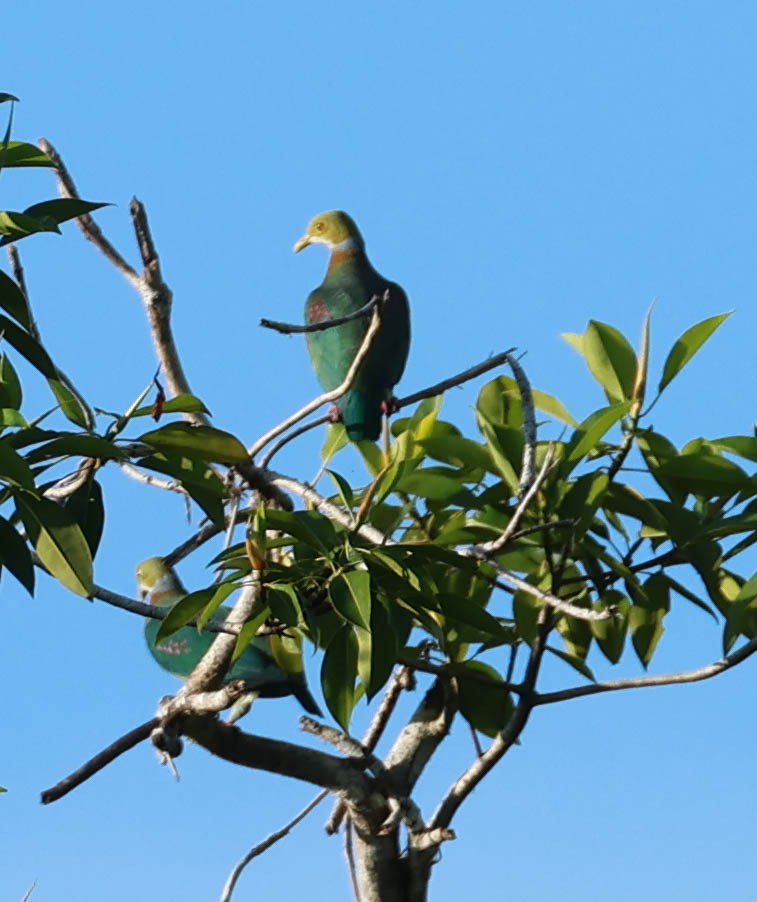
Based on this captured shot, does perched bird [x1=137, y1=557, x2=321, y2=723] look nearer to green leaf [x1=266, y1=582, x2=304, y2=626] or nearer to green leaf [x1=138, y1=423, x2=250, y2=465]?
green leaf [x1=266, y1=582, x2=304, y2=626]

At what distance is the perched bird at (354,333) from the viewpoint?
14.8 feet

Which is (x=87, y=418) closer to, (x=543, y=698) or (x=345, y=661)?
(x=345, y=661)

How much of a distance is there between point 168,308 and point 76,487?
18.0 inches

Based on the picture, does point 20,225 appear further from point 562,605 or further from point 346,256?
point 346,256

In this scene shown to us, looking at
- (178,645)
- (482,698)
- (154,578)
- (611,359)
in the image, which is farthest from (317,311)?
(482,698)

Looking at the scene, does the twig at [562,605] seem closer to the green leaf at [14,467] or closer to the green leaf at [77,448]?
the green leaf at [77,448]

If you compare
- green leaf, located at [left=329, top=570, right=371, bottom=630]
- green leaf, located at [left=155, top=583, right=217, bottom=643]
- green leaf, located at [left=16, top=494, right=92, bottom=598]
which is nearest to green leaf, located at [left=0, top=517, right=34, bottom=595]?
green leaf, located at [left=16, top=494, right=92, bottom=598]

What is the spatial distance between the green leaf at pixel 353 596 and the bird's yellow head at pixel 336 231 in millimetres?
2917

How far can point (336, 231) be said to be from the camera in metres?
5.41

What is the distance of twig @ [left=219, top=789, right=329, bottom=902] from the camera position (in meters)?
2.98

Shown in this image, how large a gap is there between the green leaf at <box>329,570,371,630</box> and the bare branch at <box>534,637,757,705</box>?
53 centimetres

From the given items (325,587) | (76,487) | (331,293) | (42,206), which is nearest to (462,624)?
(325,587)

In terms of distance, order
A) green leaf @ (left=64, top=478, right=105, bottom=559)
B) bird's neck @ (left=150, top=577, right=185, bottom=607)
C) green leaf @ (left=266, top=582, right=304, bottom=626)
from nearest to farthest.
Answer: green leaf @ (left=266, top=582, right=304, bottom=626), green leaf @ (left=64, top=478, right=105, bottom=559), bird's neck @ (left=150, top=577, right=185, bottom=607)

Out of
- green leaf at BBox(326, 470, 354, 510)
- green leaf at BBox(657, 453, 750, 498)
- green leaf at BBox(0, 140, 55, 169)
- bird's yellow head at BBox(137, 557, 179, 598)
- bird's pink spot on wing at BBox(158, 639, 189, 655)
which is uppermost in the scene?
bird's yellow head at BBox(137, 557, 179, 598)
